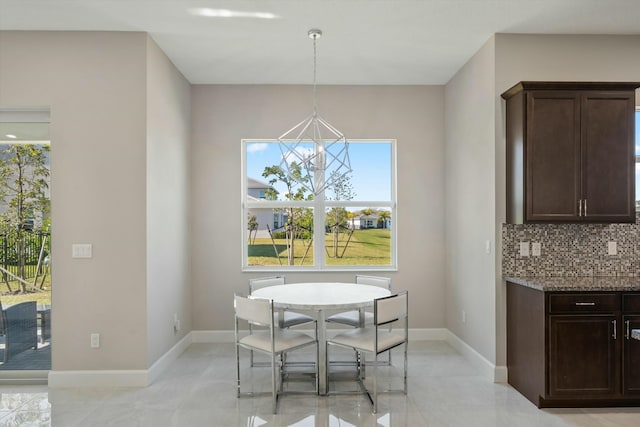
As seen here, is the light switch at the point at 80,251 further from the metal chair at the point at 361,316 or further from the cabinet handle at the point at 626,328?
the cabinet handle at the point at 626,328

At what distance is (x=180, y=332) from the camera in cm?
436

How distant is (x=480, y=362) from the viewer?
3.77 meters

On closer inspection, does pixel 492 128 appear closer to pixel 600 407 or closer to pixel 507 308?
pixel 507 308

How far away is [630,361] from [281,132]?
150 inches

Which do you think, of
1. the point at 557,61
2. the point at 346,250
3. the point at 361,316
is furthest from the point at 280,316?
the point at 557,61

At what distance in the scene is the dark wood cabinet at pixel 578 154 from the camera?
10.6 ft

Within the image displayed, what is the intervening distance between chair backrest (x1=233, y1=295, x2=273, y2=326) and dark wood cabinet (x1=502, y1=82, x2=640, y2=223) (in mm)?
2102

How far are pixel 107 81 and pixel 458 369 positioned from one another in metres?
3.98

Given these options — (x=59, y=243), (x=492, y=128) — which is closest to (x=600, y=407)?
(x=492, y=128)

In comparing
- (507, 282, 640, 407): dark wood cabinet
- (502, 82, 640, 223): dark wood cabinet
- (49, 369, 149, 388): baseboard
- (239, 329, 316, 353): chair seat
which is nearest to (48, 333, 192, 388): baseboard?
(49, 369, 149, 388): baseboard

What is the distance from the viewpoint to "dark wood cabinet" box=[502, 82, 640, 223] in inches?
127

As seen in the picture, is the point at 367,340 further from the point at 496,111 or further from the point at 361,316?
the point at 496,111

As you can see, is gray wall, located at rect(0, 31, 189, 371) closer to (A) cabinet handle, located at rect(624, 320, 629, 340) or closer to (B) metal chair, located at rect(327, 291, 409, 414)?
(B) metal chair, located at rect(327, 291, 409, 414)

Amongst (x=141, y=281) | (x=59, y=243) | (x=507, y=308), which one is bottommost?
(x=507, y=308)
